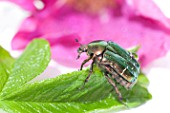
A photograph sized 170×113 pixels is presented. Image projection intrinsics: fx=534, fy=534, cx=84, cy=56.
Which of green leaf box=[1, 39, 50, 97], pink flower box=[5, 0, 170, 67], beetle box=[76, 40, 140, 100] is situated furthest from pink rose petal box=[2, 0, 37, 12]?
beetle box=[76, 40, 140, 100]

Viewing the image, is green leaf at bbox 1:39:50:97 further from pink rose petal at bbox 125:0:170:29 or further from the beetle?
pink rose petal at bbox 125:0:170:29

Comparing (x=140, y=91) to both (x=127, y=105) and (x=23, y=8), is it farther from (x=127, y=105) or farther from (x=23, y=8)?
(x=23, y=8)

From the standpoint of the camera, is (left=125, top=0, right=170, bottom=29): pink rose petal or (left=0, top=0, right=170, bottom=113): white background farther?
(left=125, top=0, right=170, bottom=29): pink rose petal

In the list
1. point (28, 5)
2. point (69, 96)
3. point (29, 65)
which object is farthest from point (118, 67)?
point (28, 5)

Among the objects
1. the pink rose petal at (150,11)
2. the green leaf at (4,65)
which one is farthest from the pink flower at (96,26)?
the green leaf at (4,65)

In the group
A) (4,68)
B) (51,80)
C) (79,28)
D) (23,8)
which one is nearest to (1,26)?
(23,8)

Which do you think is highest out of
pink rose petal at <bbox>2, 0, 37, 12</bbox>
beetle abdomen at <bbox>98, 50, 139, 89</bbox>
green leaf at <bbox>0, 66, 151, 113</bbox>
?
pink rose petal at <bbox>2, 0, 37, 12</bbox>
